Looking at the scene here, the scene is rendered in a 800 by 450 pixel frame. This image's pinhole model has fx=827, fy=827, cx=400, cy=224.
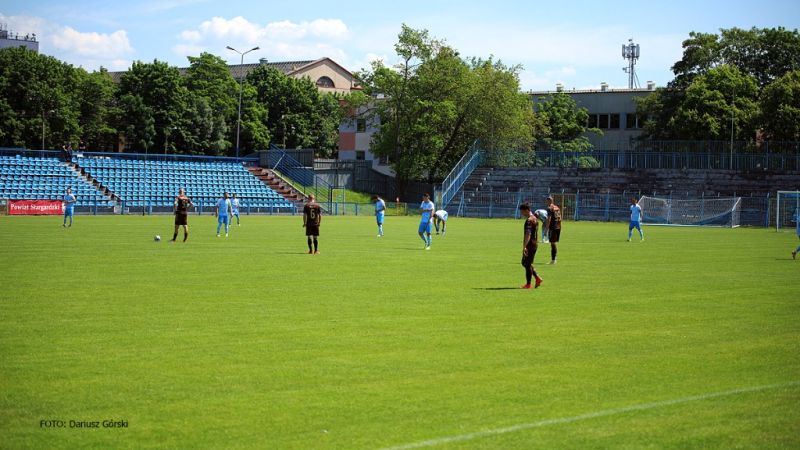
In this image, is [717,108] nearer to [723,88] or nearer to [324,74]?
[723,88]

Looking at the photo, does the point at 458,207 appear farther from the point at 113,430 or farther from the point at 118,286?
the point at 113,430

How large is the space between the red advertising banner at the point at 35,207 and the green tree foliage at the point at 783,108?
54.5 metres

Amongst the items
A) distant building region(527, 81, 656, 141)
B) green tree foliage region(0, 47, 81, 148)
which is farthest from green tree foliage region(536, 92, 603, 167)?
green tree foliage region(0, 47, 81, 148)

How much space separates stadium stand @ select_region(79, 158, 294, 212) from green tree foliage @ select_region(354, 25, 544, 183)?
1590 cm

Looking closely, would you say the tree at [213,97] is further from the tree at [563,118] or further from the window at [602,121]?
the window at [602,121]

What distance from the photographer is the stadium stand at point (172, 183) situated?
62156 mm

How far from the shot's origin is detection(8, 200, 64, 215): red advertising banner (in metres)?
53.1

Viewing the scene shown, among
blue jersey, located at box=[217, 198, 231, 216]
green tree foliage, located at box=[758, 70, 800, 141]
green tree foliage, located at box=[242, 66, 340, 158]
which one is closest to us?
Answer: blue jersey, located at box=[217, 198, 231, 216]

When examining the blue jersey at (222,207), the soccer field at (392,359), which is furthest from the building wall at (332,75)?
the soccer field at (392,359)

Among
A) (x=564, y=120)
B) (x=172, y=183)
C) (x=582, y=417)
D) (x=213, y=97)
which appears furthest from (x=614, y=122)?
(x=582, y=417)

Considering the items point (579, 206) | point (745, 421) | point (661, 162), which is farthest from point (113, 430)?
point (661, 162)

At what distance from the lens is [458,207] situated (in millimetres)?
66438

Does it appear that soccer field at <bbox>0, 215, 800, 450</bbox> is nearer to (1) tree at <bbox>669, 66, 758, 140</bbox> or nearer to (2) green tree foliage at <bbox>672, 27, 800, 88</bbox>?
(1) tree at <bbox>669, 66, 758, 140</bbox>

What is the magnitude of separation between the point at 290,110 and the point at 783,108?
181 ft
